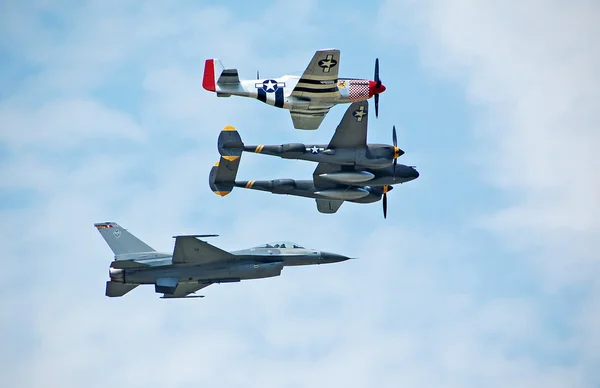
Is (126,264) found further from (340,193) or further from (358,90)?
(358,90)

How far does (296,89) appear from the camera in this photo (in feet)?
260

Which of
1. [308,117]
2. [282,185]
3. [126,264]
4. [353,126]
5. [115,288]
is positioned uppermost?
[308,117]

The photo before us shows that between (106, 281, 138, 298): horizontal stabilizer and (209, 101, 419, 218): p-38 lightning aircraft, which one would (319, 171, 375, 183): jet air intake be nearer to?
(209, 101, 419, 218): p-38 lightning aircraft

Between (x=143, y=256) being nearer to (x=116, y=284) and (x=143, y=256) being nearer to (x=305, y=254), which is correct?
(x=116, y=284)

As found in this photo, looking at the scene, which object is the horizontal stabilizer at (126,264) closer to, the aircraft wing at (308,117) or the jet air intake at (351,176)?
the jet air intake at (351,176)

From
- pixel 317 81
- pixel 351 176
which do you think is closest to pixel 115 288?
pixel 351 176

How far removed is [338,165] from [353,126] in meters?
3.36

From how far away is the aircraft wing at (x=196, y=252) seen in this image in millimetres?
80062

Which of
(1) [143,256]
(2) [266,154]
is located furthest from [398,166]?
(1) [143,256]

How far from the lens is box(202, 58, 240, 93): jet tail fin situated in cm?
8006

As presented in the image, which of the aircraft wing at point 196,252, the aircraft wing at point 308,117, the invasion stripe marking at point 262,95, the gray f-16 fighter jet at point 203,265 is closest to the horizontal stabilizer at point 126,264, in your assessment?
the gray f-16 fighter jet at point 203,265

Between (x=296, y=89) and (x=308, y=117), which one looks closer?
(x=296, y=89)

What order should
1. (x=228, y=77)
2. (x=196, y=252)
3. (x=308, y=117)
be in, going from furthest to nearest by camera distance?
1. (x=308, y=117)
2. (x=196, y=252)
3. (x=228, y=77)

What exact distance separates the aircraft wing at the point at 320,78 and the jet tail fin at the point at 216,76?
4227mm
